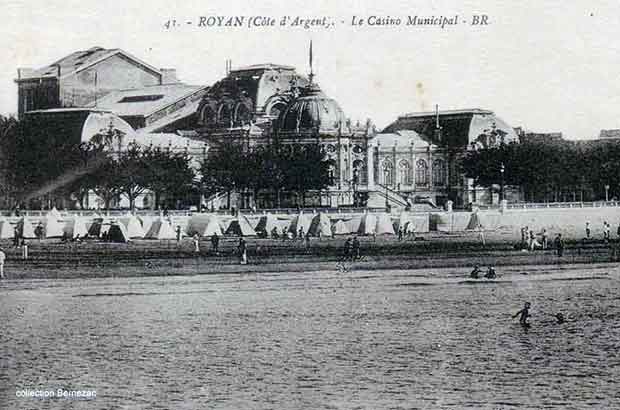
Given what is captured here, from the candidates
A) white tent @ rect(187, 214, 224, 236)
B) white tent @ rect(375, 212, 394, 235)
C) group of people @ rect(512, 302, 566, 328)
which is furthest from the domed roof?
group of people @ rect(512, 302, 566, 328)

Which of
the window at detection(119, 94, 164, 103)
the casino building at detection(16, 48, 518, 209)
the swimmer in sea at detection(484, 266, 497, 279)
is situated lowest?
the swimmer in sea at detection(484, 266, 497, 279)

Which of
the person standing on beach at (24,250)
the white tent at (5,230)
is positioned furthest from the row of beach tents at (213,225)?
the white tent at (5,230)

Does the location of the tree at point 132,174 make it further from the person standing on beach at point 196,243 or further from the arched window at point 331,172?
the arched window at point 331,172

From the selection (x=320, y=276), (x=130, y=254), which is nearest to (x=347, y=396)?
(x=320, y=276)

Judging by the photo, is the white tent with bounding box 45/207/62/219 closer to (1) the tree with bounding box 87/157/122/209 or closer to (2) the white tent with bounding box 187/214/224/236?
(1) the tree with bounding box 87/157/122/209

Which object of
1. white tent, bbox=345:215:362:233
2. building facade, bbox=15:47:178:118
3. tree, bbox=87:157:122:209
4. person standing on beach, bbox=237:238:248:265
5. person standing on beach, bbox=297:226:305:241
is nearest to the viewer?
building facade, bbox=15:47:178:118
